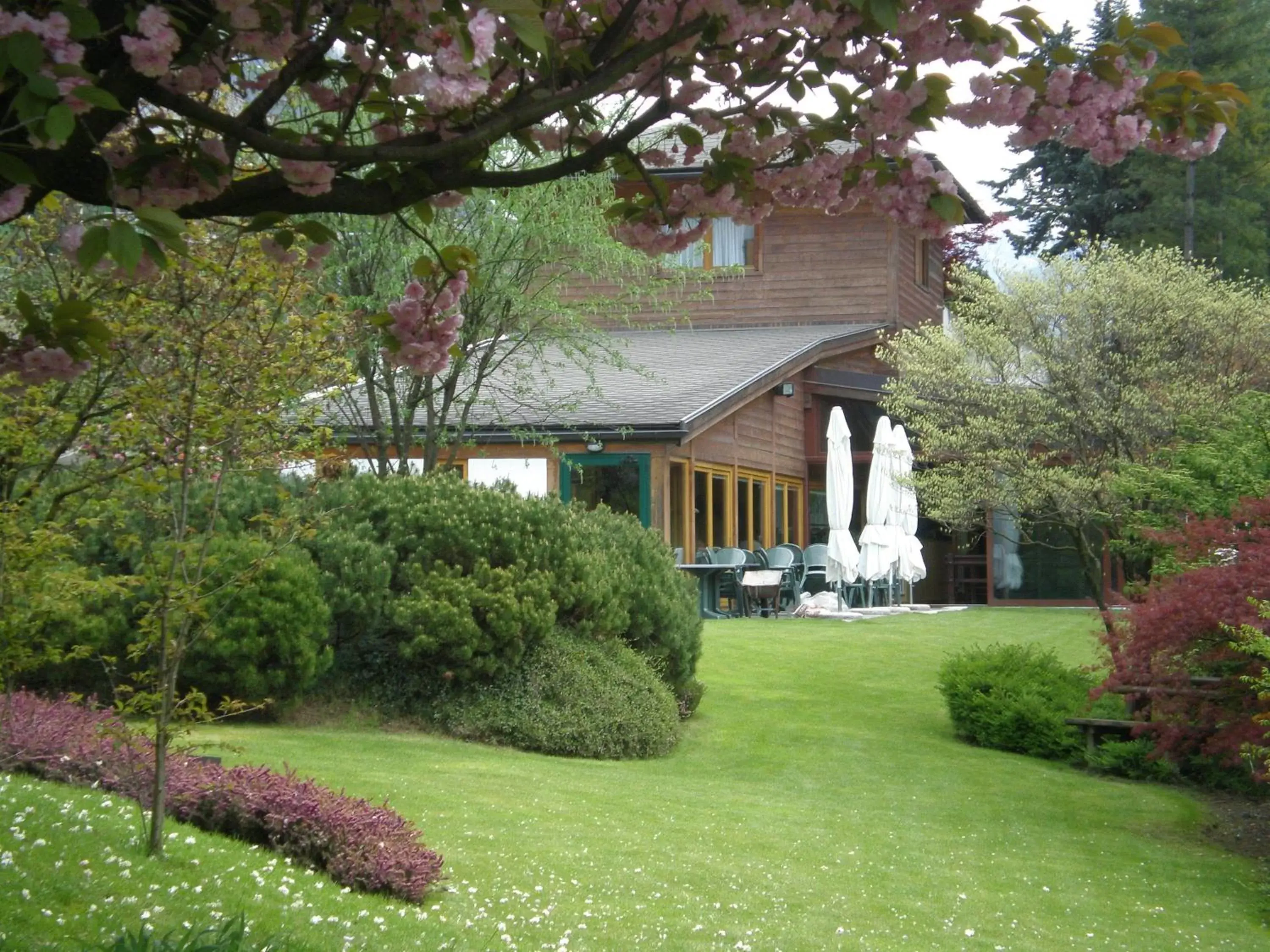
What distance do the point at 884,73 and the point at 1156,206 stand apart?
39.0 m

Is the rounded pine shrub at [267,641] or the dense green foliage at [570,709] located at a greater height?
the rounded pine shrub at [267,641]

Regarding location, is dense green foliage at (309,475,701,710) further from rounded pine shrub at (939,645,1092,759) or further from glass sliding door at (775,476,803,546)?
glass sliding door at (775,476,803,546)

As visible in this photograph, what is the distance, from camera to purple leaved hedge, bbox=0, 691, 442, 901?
23.9 ft

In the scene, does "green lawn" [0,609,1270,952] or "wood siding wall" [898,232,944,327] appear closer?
"green lawn" [0,609,1270,952]

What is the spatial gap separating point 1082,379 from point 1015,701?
507cm

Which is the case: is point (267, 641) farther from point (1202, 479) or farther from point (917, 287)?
point (917, 287)

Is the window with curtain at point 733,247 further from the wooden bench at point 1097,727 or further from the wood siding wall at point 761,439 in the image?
the wooden bench at point 1097,727

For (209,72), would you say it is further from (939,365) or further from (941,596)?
(941,596)

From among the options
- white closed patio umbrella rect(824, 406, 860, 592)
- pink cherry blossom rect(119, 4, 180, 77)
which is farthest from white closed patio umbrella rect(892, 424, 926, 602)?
pink cherry blossom rect(119, 4, 180, 77)

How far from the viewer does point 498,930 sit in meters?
6.77

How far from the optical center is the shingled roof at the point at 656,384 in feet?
67.9

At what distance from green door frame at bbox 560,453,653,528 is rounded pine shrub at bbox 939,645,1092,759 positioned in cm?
751

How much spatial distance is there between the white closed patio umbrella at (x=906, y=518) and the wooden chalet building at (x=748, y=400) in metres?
2.43

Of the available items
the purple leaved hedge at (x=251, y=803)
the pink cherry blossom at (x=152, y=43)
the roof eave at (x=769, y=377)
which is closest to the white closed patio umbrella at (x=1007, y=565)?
the roof eave at (x=769, y=377)
